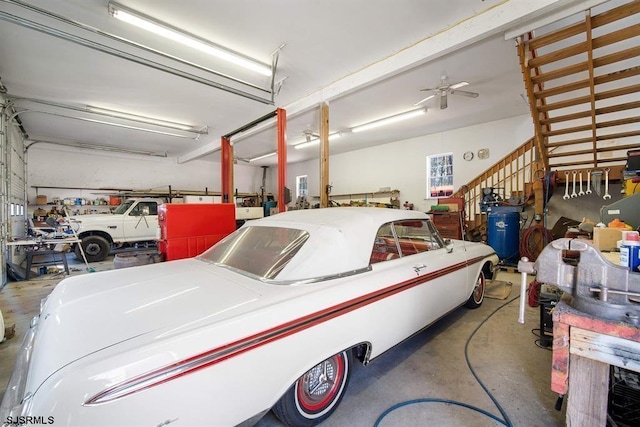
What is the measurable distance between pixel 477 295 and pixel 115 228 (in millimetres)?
8806

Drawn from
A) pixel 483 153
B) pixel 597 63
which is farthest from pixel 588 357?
pixel 483 153

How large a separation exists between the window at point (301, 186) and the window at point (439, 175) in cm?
635

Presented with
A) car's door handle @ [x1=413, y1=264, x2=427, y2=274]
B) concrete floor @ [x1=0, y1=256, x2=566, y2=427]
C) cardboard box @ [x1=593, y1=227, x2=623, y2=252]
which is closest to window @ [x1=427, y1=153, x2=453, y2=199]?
concrete floor @ [x1=0, y1=256, x2=566, y2=427]

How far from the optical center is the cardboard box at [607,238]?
218 cm

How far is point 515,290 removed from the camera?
447 centimetres

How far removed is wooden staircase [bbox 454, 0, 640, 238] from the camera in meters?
3.55

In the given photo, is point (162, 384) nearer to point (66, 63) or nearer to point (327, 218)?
point (327, 218)

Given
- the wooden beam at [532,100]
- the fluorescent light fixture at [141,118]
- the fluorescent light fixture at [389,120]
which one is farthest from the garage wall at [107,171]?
the wooden beam at [532,100]

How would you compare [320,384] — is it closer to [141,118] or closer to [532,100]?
[532,100]

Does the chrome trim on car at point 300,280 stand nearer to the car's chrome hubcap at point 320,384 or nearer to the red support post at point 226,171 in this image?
the car's chrome hubcap at point 320,384

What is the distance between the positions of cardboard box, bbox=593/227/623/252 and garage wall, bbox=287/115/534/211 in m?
6.23

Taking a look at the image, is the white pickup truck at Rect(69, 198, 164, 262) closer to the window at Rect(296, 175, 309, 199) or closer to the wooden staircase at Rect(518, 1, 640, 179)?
the window at Rect(296, 175, 309, 199)

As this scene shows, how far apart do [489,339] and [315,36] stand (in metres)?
4.37

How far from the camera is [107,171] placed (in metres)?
10.7
